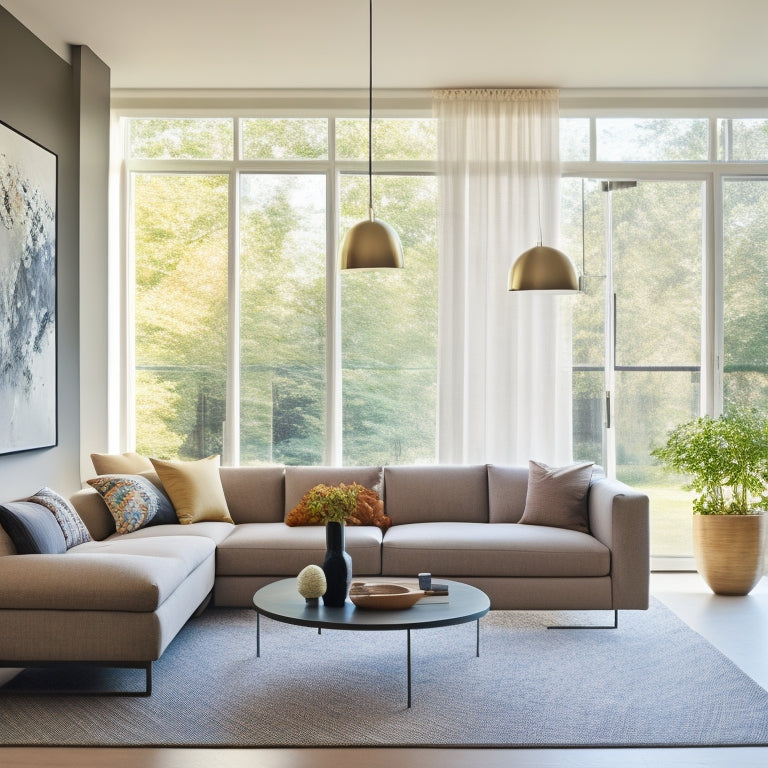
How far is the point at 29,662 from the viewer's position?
3.53 m

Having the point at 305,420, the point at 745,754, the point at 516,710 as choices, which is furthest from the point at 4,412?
the point at 745,754

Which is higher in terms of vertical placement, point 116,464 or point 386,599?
point 116,464

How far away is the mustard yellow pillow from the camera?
5.18m

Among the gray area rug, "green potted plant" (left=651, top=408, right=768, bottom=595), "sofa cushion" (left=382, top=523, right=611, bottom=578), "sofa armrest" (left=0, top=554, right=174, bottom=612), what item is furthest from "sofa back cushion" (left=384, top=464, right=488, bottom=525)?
"sofa armrest" (left=0, top=554, right=174, bottom=612)

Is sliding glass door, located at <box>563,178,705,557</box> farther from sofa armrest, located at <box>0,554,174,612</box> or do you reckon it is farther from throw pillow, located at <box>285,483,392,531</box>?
sofa armrest, located at <box>0,554,174,612</box>

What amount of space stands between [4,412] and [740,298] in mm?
4740

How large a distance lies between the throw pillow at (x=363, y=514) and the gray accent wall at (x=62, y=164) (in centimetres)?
129

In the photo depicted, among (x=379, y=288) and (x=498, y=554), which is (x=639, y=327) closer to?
(x=379, y=288)

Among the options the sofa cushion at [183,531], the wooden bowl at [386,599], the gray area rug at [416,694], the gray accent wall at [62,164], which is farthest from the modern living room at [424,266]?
the wooden bowl at [386,599]

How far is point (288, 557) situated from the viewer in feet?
15.7

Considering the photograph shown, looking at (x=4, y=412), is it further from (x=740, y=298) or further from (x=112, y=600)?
(x=740, y=298)

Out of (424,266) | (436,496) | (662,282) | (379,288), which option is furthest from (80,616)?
(662,282)

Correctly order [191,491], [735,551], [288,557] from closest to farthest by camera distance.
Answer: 1. [288,557]
2. [191,491]
3. [735,551]

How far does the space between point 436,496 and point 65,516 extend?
220cm
